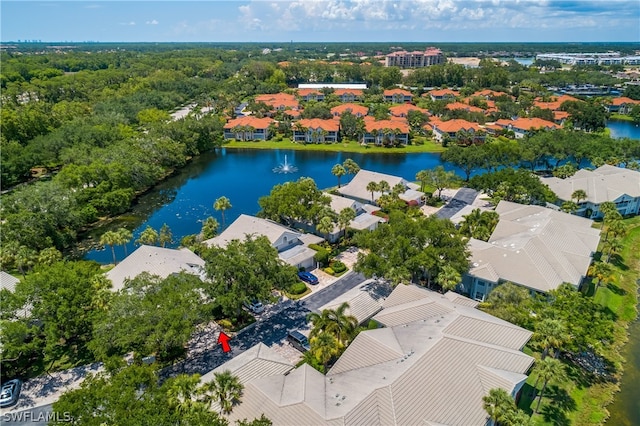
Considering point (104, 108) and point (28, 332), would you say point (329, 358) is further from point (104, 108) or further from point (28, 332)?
point (104, 108)

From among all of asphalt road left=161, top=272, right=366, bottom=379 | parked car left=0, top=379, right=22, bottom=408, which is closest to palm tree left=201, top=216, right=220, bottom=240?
asphalt road left=161, top=272, right=366, bottom=379

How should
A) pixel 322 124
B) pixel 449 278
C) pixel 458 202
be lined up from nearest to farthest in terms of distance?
1. pixel 449 278
2. pixel 458 202
3. pixel 322 124

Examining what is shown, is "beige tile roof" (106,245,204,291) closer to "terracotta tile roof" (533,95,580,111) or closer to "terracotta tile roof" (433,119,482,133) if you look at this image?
"terracotta tile roof" (433,119,482,133)

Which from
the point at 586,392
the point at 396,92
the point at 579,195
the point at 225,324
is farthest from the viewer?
the point at 396,92

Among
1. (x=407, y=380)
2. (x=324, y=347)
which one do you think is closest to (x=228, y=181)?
A: (x=324, y=347)

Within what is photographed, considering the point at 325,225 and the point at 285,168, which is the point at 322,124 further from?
the point at 325,225

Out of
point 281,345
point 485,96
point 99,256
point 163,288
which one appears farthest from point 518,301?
point 485,96
